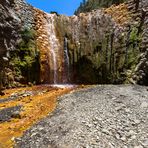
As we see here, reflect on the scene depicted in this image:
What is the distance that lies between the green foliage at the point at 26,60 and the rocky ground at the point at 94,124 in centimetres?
958

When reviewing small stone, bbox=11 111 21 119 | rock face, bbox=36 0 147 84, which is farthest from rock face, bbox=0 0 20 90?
small stone, bbox=11 111 21 119

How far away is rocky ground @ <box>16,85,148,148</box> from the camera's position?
1194cm

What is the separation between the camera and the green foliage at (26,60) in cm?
2550

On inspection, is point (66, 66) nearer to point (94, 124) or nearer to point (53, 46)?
point (53, 46)

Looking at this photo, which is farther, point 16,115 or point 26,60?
point 26,60

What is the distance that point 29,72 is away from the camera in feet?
84.5

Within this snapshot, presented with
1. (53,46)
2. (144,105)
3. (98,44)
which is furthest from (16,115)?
(53,46)

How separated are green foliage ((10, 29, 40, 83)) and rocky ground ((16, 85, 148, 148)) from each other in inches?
377

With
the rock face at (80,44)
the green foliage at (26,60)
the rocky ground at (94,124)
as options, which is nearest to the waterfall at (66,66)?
the rock face at (80,44)

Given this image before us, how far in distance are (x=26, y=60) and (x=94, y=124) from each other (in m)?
13.8

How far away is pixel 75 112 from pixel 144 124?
2749mm

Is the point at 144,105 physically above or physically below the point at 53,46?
below

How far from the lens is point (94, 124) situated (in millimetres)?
13039

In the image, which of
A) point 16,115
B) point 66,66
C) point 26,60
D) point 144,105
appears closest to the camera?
point 144,105
